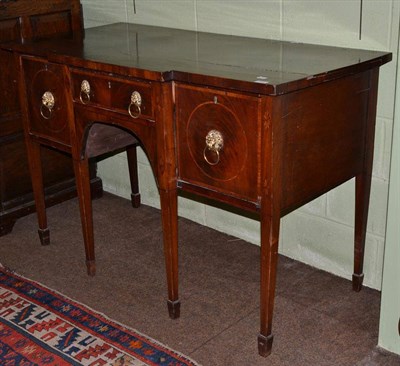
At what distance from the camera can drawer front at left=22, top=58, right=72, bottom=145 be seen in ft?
8.25

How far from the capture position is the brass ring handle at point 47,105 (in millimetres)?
2568

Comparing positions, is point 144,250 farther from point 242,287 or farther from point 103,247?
point 242,287

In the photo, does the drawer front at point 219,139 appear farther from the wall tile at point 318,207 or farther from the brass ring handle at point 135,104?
the wall tile at point 318,207

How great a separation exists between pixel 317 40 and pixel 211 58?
1.51 feet

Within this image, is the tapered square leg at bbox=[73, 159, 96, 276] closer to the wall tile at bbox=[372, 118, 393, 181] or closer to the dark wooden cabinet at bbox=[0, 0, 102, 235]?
the dark wooden cabinet at bbox=[0, 0, 102, 235]

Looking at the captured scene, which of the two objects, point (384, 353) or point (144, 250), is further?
point (144, 250)

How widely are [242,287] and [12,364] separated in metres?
0.91

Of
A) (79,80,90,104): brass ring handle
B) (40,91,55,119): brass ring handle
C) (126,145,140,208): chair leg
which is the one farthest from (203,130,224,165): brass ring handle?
(126,145,140,208): chair leg

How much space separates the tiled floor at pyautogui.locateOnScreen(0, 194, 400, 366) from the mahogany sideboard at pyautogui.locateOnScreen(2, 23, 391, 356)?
0.34 ft

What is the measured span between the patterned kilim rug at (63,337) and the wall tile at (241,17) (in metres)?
1.23

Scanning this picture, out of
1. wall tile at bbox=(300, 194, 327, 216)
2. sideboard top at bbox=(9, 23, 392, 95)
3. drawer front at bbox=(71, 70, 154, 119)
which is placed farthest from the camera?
wall tile at bbox=(300, 194, 327, 216)

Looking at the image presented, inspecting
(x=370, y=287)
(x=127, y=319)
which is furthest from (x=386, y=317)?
(x=127, y=319)

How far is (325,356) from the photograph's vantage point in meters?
2.23

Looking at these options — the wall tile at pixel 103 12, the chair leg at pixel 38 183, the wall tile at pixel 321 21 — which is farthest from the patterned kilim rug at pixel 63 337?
the wall tile at pixel 103 12
